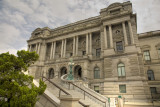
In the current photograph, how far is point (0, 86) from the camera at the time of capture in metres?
5.63

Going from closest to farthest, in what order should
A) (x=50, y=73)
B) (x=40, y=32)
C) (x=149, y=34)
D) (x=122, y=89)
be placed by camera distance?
(x=122, y=89), (x=149, y=34), (x=50, y=73), (x=40, y=32)

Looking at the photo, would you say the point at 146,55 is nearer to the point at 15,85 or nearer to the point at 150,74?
the point at 150,74

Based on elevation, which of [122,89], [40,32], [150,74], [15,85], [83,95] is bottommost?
[122,89]

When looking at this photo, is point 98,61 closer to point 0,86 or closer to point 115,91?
point 115,91

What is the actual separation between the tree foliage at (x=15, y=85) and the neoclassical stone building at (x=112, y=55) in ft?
52.9

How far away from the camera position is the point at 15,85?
562 centimetres

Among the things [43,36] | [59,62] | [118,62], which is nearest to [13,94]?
[118,62]

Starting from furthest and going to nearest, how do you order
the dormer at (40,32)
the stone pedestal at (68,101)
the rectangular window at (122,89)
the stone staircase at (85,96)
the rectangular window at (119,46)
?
the dormer at (40,32) < the rectangular window at (119,46) < the rectangular window at (122,89) < the stone staircase at (85,96) < the stone pedestal at (68,101)

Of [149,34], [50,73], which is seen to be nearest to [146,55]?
[149,34]

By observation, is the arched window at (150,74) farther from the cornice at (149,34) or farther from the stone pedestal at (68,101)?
the stone pedestal at (68,101)

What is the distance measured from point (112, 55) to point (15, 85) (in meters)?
18.5

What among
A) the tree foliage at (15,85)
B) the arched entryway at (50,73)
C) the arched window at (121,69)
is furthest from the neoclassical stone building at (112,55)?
the tree foliage at (15,85)

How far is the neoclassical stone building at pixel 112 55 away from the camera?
739 inches

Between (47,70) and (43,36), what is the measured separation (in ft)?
39.1
